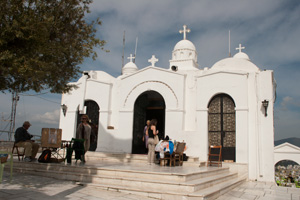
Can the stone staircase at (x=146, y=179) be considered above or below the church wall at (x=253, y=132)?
below

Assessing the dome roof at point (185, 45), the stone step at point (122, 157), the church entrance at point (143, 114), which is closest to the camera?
the stone step at point (122, 157)

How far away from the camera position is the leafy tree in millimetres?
5551

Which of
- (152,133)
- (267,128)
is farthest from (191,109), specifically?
(152,133)

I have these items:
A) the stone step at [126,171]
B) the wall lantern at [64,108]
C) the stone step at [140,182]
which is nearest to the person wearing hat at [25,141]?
the stone step at [126,171]

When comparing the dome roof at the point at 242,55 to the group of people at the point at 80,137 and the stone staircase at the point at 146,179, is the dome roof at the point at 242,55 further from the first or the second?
the group of people at the point at 80,137

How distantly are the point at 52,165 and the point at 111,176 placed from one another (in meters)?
2.40

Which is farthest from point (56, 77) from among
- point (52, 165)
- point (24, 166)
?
point (24, 166)

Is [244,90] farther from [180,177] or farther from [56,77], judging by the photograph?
[56,77]

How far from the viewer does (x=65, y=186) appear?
680 centimetres

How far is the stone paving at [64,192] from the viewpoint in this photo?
572 cm

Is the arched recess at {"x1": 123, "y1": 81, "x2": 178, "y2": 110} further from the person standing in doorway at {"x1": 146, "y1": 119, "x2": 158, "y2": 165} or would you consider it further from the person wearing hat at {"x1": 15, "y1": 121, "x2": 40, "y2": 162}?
the person wearing hat at {"x1": 15, "y1": 121, "x2": 40, "y2": 162}

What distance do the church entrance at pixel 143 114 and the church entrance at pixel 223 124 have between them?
124 inches

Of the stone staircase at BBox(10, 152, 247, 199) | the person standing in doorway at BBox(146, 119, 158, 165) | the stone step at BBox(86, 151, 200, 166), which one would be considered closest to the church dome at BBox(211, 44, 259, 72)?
the stone step at BBox(86, 151, 200, 166)

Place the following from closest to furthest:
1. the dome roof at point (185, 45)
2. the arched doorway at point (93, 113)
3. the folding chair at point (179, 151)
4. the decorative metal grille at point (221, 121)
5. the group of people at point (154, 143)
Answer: the group of people at point (154, 143) → the folding chair at point (179, 151) → the decorative metal grille at point (221, 121) → the arched doorway at point (93, 113) → the dome roof at point (185, 45)
